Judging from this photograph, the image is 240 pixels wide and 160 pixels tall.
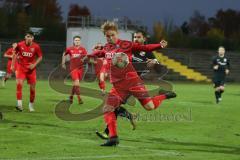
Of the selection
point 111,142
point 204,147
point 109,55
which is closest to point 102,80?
point 109,55

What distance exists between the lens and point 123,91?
42.2ft

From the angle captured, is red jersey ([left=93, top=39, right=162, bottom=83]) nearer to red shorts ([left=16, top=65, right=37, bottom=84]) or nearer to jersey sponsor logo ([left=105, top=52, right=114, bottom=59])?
jersey sponsor logo ([left=105, top=52, right=114, bottom=59])

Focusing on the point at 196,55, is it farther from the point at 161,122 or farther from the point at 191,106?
the point at 161,122

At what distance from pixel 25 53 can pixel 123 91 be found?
7.34 m

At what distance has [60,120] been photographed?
16984mm

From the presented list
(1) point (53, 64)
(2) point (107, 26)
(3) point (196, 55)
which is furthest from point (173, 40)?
(2) point (107, 26)

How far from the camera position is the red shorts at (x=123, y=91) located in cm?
1273

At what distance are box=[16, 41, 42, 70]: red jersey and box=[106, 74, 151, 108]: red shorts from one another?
7124 mm

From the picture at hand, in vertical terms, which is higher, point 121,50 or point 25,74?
point 121,50

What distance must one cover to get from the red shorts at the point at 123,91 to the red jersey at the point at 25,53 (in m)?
7.12

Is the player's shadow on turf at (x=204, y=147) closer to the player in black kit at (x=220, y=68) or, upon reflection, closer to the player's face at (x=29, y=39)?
the player's face at (x=29, y=39)

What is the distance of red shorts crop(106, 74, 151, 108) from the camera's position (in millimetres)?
12734

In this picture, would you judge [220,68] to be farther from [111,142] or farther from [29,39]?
[111,142]

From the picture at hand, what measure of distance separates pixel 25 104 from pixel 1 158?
455 inches
